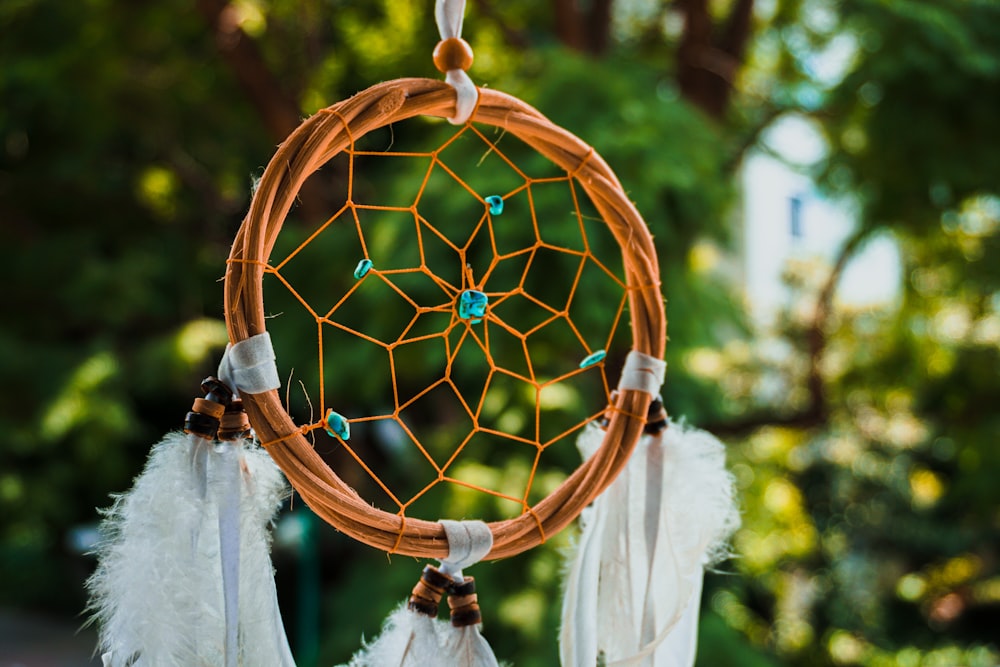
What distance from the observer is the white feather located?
53 cm

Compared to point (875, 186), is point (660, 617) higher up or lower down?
lower down

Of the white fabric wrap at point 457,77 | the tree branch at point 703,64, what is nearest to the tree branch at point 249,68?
the tree branch at point 703,64

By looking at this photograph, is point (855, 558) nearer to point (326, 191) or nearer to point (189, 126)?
point (326, 191)

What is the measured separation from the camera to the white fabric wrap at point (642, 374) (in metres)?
0.59

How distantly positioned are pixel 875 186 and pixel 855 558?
2296mm

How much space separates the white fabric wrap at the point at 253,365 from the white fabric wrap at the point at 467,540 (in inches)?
4.9

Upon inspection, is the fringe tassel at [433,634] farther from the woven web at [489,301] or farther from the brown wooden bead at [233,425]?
the woven web at [489,301]

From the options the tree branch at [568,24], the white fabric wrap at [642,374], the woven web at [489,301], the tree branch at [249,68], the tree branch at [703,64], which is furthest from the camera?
the tree branch at [703,64]

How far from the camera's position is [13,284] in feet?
7.47

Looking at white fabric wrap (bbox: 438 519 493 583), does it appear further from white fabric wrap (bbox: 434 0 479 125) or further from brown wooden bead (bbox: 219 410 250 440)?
white fabric wrap (bbox: 434 0 479 125)

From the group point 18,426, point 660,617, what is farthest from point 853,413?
point 660,617

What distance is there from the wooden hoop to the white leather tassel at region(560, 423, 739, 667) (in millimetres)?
65

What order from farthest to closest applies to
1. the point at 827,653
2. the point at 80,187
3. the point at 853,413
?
1. the point at 853,413
2. the point at 827,653
3. the point at 80,187

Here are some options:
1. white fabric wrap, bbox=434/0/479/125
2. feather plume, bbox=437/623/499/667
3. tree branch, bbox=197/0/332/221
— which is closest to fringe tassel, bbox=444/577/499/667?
feather plume, bbox=437/623/499/667
